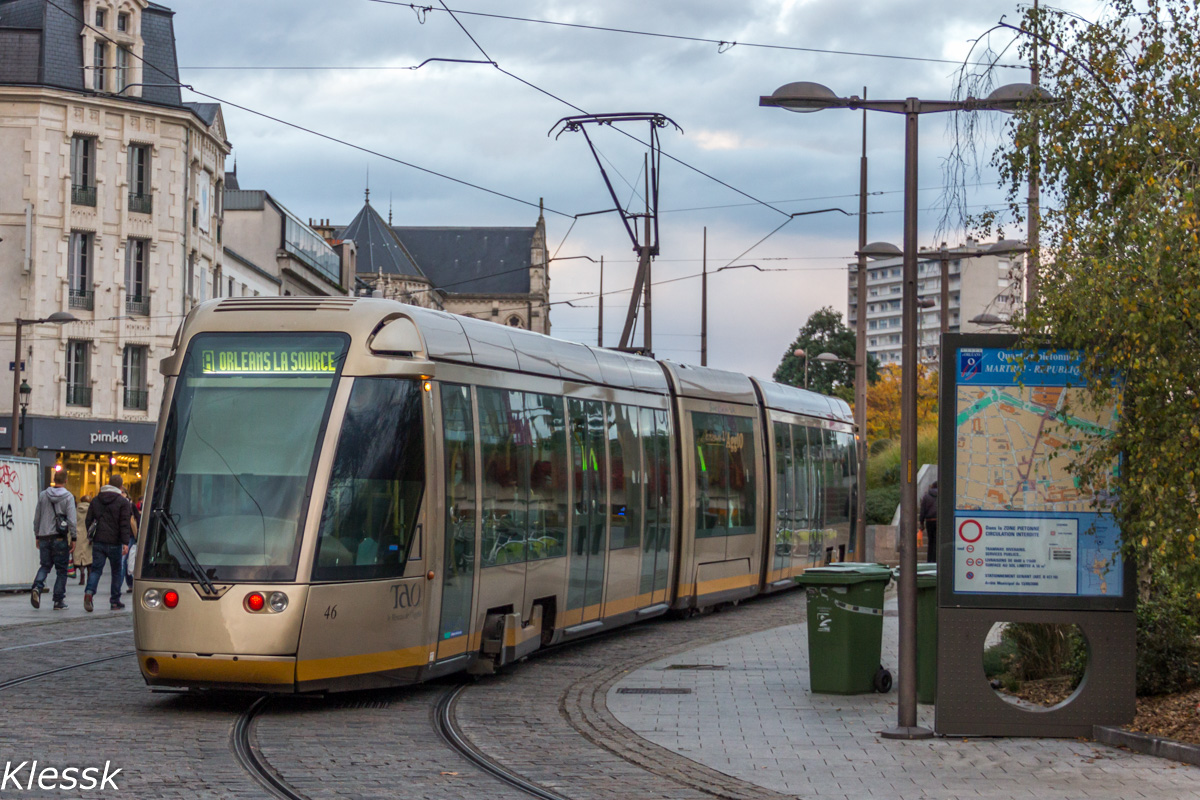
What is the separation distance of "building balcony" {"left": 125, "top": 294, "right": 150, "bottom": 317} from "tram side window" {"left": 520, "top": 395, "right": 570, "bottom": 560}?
36488 millimetres

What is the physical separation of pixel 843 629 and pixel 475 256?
120m

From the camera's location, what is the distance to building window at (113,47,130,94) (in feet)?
157

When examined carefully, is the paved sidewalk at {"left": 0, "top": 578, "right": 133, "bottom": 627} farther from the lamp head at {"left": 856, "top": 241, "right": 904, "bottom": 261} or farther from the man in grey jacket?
the lamp head at {"left": 856, "top": 241, "right": 904, "bottom": 261}

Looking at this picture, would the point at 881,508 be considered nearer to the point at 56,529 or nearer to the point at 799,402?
the point at 799,402

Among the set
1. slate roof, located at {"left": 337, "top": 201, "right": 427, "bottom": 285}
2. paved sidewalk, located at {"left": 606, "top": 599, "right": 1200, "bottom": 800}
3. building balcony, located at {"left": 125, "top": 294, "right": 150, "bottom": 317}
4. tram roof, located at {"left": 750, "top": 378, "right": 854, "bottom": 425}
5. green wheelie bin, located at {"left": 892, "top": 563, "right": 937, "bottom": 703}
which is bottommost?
paved sidewalk, located at {"left": 606, "top": 599, "right": 1200, "bottom": 800}

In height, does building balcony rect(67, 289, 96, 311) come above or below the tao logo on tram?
above

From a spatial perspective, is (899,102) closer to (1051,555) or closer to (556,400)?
(1051,555)

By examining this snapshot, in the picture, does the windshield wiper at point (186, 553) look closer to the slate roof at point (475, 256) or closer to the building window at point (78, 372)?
the building window at point (78, 372)

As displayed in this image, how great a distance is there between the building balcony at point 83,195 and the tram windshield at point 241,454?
38.2 metres

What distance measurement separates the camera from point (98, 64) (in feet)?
157

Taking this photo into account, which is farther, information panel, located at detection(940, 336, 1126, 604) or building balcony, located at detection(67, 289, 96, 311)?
building balcony, located at detection(67, 289, 96, 311)

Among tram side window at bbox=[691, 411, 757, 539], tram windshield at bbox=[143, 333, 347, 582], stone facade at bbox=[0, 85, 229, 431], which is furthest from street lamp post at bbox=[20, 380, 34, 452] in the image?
tram windshield at bbox=[143, 333, 347, 582]

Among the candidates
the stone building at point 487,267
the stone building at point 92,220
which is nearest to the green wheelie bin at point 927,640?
the stone building at point 92,220

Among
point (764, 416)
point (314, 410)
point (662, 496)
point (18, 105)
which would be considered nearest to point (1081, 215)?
point (314, 410)
